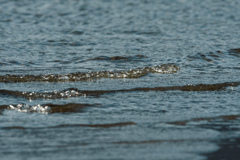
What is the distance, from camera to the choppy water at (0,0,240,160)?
391 cm

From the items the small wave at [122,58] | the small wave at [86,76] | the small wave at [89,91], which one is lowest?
the small wave at [89,91]

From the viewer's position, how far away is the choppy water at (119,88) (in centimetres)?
391

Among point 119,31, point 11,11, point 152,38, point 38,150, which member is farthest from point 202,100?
point 11,11

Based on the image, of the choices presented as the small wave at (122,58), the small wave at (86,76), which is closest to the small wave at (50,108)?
the small wave at (86,76)

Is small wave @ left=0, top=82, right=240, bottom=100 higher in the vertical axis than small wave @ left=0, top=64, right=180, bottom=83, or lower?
lower

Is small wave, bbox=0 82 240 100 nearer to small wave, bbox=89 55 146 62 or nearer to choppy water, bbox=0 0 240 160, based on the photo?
choppy water, bbox=0 0 240 160

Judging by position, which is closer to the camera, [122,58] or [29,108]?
[29,108]

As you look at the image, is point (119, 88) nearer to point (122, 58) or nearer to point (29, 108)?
point (29, 108)

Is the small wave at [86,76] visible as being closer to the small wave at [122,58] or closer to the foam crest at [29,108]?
the small wave at [122,58]

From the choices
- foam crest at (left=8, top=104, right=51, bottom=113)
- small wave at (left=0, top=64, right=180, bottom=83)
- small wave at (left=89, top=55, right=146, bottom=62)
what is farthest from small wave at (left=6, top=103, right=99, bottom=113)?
small wave at (left=89, top=55, right=146, bottom=62)

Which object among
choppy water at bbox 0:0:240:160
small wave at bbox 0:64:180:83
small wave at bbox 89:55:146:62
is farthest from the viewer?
small wave at bbox 89:55:146:62

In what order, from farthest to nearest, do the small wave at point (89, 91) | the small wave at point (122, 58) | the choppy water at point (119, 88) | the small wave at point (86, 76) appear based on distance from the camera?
the small wave at point (122, 58) < the small wave at point (86, 76) < the small wave at point (89, 91) < the choppy water at point (119, 88)

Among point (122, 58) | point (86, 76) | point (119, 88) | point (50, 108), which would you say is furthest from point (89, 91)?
point (122, 58)

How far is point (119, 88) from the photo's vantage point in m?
5.99
